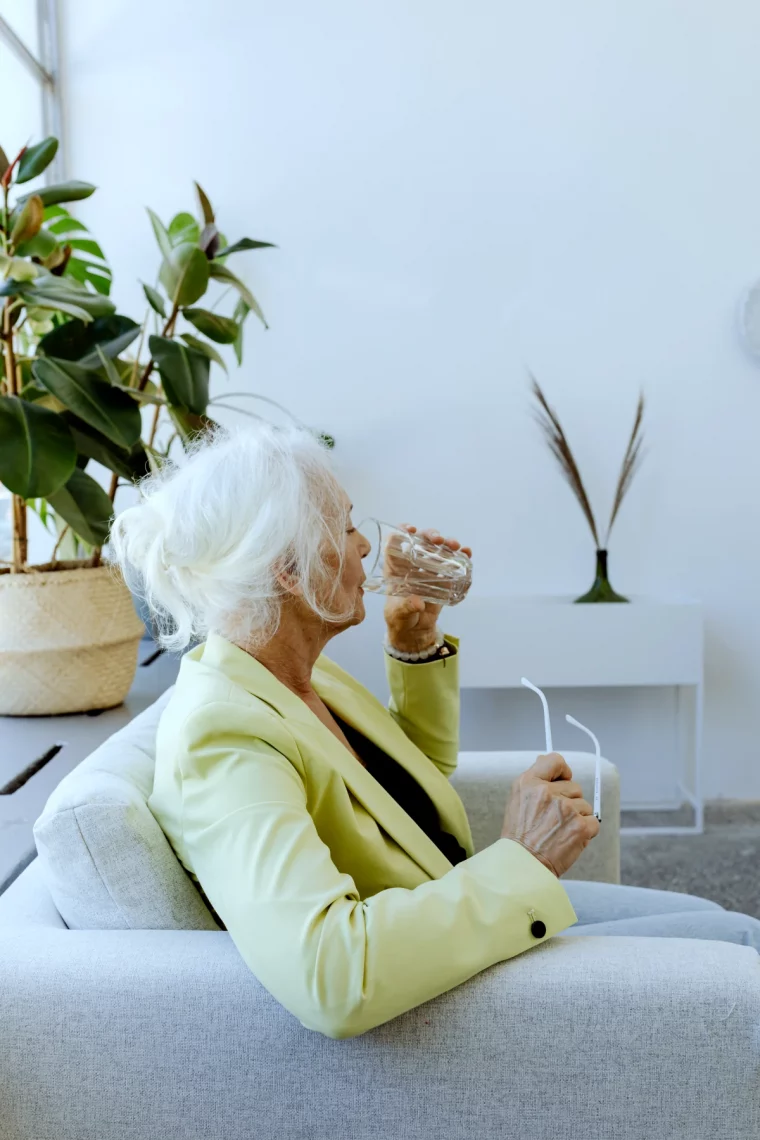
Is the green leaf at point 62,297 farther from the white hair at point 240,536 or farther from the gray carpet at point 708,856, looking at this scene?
the gray carpet at point 708,856

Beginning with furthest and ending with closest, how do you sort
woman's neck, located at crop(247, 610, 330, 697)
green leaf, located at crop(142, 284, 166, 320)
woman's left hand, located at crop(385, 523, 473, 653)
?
green leaf, located at crop(142, 284, 166, 320) < woman's left hand, located at crop(385, 523, 473, 653) < woman's neck, located at crop(247, 610, 330, 697)

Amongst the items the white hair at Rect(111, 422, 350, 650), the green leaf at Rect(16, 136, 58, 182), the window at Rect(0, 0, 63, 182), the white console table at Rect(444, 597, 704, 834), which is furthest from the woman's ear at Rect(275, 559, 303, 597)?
the window at Rect(0, 0, 63, 182)

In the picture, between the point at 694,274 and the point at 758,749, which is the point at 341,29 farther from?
the point at 758,749

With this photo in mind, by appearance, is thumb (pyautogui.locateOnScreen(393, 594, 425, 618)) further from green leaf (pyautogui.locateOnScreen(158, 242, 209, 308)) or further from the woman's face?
green leaf (pyautogui.locateOnScreen(158, 242, 209, 308))

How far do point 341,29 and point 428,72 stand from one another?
1.07 feet

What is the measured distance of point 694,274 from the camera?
12.5 ft

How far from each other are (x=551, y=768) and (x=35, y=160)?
1.57 metres

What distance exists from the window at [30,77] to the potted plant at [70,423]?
4.27ft

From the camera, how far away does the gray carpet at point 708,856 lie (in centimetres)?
314

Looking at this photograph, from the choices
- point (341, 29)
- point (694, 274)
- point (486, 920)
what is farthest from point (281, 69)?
point (486, 920)

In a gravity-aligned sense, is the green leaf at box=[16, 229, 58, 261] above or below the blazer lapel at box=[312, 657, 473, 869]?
above

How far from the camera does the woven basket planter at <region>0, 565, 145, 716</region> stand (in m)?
2.21

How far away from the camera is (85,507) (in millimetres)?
2156

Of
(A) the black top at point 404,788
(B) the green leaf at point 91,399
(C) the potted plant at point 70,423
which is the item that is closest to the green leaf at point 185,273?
(C) the potted plant at point 70,423
